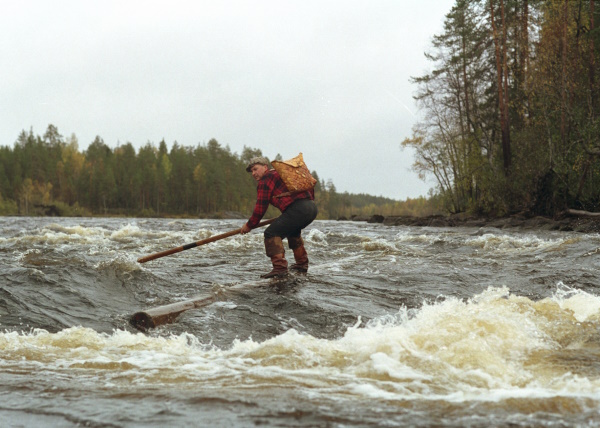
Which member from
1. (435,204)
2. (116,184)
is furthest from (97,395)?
(116,184)

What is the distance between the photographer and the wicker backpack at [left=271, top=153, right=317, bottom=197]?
787 centimetres

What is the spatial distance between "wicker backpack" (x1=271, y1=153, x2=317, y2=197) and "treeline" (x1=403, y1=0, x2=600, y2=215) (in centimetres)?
1600

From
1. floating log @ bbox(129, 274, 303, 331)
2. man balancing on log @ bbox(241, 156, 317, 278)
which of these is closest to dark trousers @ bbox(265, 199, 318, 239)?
man balancing on log @ bbox(241, 156, 317, 278)

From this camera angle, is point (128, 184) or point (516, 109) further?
point (128, 184)

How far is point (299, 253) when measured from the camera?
8.57m

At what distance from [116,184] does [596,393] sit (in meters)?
102

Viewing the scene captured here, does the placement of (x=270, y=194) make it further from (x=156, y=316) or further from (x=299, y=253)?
(x=156, y=316)

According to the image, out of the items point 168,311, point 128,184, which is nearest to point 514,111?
point 168,311

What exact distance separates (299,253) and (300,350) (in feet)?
14.0

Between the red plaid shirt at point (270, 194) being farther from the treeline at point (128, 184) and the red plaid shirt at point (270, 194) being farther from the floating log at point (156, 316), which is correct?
the treeline at point (128, 184)

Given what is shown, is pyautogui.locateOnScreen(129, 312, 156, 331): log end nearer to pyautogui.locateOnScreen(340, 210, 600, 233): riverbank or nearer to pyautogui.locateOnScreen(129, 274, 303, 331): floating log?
pyautogui.locateOnScreen(129, 274, 303, 331): floating log

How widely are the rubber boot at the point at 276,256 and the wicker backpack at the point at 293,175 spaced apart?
683 millimetres

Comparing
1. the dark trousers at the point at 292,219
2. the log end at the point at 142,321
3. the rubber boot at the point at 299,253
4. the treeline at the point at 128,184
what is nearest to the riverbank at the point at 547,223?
the rubber boot at the point at 299,253

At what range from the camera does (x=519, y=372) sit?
12.0ft
